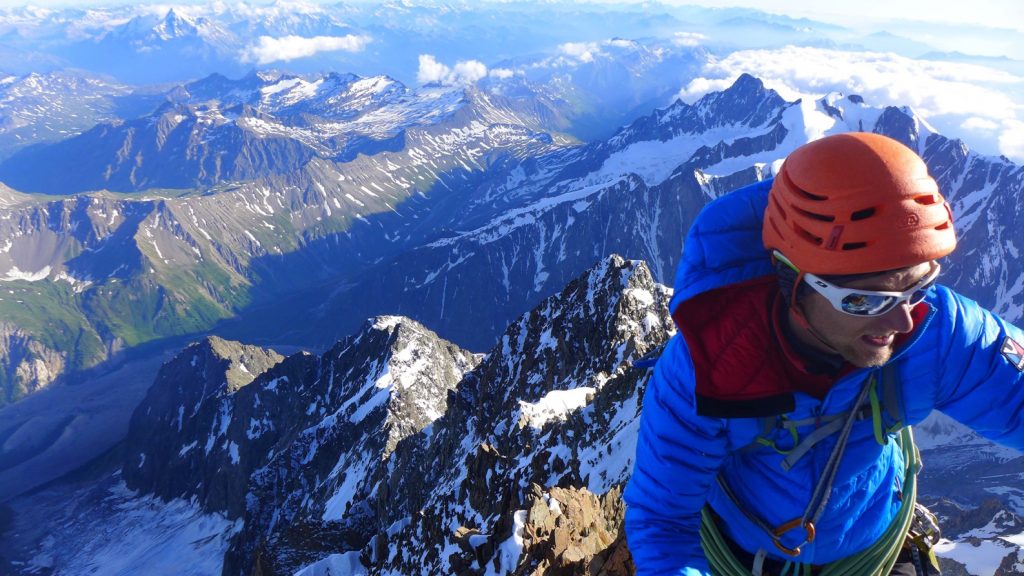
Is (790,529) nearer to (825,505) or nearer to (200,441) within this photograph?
(825,505)

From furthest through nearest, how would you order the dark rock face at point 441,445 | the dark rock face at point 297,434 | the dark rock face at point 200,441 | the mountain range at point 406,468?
1. the dark rock face at point 200,441
2. the dark rock face at point 297,434
3. the dark rock face at point 441,445
4. the mountain range at point 406,468

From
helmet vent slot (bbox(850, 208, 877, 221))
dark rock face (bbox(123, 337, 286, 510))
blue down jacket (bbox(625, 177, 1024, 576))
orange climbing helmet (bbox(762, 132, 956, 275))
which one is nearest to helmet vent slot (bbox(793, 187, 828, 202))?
orange climbing helmet (bbox(762, 132, 956, 275))

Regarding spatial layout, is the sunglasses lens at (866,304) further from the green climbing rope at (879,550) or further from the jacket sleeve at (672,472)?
the green climbing rope at (879,550)

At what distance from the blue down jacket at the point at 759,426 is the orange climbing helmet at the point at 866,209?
0.64m

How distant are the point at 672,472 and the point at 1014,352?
3.05 metres

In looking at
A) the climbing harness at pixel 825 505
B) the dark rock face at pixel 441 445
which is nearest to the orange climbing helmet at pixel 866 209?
the climbing harness at pixel 825 505

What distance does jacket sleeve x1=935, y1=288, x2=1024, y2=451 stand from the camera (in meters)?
4.46

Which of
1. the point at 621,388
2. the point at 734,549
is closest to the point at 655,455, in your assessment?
the point at 734,549

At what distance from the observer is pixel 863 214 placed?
12.7 ft

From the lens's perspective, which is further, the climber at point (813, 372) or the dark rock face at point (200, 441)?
the dark rock face at point (200, 441)

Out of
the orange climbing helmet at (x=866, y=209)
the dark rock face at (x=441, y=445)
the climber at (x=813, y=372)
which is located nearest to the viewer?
the orange climbing helmet at (x=866, y=209)

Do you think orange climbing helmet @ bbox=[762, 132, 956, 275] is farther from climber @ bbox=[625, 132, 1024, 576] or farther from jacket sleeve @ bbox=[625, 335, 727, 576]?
jacket sleeve @ bbox=[625, 335, 727, 576]

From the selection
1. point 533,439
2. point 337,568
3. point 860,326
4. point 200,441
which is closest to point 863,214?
point 860,326

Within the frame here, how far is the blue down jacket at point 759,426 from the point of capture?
4441mm
